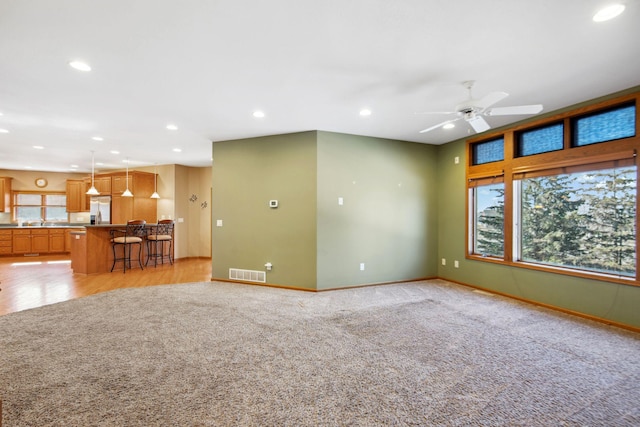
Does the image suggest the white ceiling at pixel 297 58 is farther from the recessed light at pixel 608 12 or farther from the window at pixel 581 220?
the window at pixel 581 220

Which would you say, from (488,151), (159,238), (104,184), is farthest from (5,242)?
(488,151)

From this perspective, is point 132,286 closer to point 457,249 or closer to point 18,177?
point 457,249

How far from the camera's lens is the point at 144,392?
85.5 inches

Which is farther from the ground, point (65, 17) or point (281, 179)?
point (65, 17)

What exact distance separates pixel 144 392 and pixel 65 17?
2813 millimetres

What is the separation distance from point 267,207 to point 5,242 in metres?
8.94

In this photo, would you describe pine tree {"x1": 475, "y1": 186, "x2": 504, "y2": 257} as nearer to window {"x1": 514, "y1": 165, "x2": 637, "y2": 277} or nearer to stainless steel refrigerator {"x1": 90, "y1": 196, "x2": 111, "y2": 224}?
window {"x1": 514, "y1": 165, "x2": 637, "y2": 277}

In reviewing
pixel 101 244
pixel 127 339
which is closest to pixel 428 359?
pixel 127 339

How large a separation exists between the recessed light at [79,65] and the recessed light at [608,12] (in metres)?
4.30

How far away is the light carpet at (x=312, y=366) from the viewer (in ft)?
6.44

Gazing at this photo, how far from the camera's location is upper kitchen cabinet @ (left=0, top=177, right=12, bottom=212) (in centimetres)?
902

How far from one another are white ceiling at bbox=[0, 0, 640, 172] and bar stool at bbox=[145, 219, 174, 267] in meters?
3.16

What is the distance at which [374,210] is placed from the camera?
5.43 meters

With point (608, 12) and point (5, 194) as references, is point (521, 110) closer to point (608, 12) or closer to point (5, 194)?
point (608, 12)
